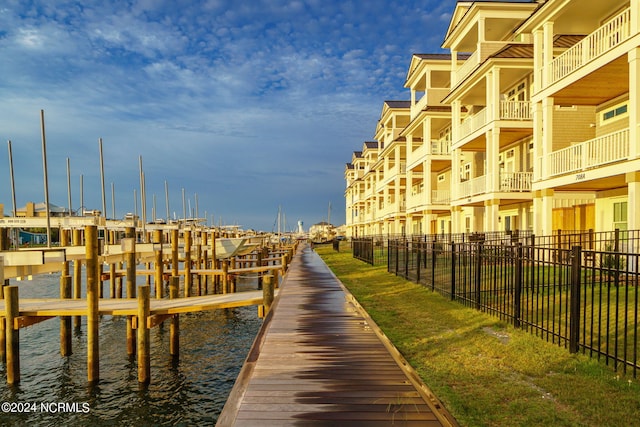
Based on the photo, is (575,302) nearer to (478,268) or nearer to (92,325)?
(478,268)

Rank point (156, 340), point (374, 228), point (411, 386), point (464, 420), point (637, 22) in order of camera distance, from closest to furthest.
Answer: point (464, 420) < point (411, 386) < point (637, 22) < point (156, 340) < point (374, 228)

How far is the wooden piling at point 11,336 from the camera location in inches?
452

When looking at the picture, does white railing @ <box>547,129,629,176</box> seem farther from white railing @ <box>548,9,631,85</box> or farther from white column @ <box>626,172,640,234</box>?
white railing @ <box>548,9,631,85</box>

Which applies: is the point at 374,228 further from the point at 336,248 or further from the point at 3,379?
the point at 3,379

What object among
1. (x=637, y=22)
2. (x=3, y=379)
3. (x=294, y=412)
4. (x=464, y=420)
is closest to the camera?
(x=294, y=412)

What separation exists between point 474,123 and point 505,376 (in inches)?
835

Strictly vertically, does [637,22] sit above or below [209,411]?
above

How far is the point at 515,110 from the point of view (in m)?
22.4

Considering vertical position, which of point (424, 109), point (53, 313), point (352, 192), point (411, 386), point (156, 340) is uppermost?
point (424, 109)

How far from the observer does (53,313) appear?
1236cm

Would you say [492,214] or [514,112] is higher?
[514,112]

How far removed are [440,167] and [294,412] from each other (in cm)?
3333

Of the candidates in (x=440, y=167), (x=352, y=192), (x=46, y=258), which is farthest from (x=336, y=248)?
(x=46, y=258)

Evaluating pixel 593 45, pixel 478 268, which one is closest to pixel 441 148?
pixel 593 45
